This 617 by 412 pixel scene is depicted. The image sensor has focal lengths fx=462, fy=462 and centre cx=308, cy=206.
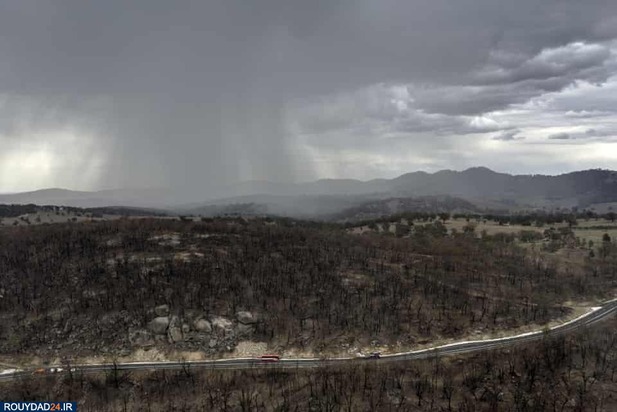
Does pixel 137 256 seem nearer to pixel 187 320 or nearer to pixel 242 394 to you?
pixel 187 320

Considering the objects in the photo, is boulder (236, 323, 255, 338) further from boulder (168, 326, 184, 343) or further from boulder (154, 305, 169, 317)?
boulder (154, 305, 169, 317)

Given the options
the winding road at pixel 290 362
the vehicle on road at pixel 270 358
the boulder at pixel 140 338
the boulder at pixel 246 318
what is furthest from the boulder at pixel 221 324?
the boulder at pixel 140 338

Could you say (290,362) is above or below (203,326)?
below

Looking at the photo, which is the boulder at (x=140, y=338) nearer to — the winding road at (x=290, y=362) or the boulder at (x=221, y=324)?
the winding road at (x=290, y=362)

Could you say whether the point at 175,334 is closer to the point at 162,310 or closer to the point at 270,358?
the point at 162,310

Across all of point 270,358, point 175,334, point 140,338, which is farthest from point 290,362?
point 140,338

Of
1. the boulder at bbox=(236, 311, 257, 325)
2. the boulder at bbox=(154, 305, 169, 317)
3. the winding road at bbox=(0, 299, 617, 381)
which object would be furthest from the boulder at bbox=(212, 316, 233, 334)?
the boulder at bbox=(154, 305, 169, 317)
